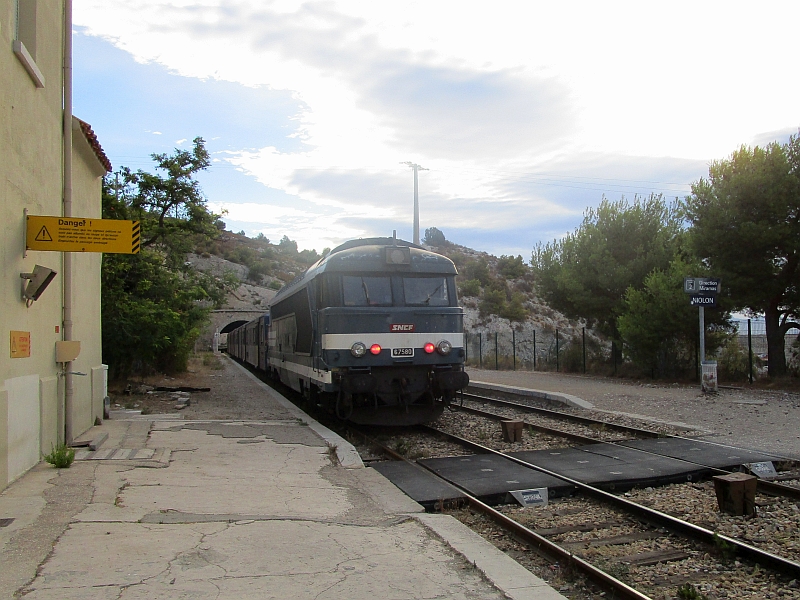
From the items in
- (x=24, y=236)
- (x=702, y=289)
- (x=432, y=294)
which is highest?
(x=24, y=236)

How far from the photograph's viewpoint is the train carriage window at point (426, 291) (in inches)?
466

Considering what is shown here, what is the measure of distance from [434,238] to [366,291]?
10071 cm

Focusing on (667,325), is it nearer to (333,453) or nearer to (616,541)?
(333,453)

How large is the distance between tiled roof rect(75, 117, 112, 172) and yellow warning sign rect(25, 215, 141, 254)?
2.59m

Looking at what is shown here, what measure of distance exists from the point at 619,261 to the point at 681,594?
23.9 m

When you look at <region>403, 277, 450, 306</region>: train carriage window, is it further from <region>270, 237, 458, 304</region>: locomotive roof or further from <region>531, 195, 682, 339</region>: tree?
<region>531, 195, 682, 339</region>: tree

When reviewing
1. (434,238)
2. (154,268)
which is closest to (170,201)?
(154,268)

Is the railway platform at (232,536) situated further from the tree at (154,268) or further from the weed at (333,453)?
the tree at (154,268)

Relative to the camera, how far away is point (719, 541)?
5531mm

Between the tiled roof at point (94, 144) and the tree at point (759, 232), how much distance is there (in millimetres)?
15389

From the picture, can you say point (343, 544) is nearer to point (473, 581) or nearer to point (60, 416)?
point (473, 581)

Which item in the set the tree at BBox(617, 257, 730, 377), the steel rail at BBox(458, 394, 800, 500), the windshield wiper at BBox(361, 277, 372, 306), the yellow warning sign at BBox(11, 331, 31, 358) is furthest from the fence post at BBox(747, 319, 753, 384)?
the yellow warning sign at BBox(11, 331, 31, 358)

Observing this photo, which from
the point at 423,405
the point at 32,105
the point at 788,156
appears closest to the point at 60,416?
the point at 32,105

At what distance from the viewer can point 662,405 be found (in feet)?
51.1
